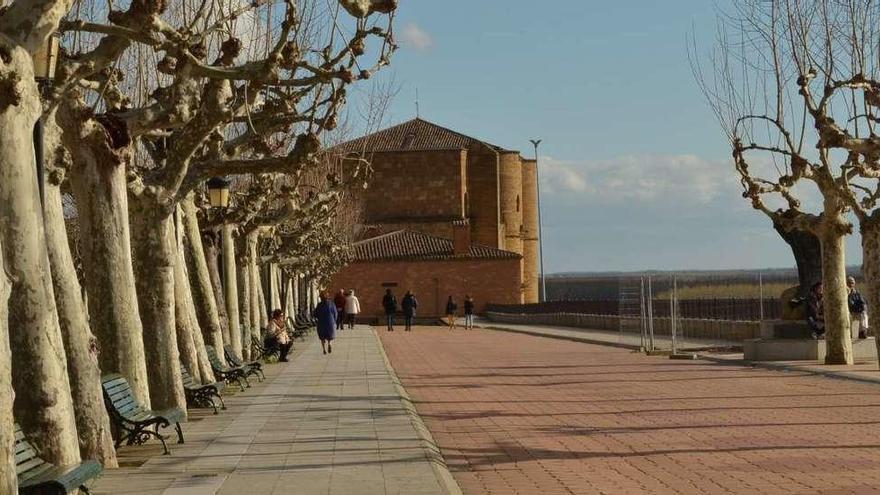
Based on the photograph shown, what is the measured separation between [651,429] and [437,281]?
81977 millimetres

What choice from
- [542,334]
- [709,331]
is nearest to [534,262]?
[542,334]

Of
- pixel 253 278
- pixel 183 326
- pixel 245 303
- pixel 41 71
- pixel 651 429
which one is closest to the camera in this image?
pixel 41 71

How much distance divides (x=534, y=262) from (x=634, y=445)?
346ft

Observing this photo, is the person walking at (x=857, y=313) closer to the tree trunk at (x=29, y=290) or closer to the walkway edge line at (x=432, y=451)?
the walkway edge line at (x=432, y=451)

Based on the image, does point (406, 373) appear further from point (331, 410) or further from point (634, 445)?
point (634, 445)

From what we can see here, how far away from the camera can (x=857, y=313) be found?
33750mm

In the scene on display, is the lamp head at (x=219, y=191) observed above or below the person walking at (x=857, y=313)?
above

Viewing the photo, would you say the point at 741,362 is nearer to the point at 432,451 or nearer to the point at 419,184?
the point at 432,451

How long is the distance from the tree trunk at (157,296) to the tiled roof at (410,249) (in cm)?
7861

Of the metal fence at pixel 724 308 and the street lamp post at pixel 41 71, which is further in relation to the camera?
the metal fence at pixel 724 308

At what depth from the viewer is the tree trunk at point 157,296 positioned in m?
17.8

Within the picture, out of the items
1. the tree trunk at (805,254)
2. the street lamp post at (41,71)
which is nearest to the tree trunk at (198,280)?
the street lamp post at (41,71)

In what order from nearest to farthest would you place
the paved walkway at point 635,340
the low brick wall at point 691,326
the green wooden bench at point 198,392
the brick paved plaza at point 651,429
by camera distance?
the brick paved plaza at point 651,429 < the green wooden bench at point 198,392 < the low brick wall at point 691,326 < the paved walkway at point 635,340

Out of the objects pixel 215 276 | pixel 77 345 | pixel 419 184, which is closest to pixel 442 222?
pixel 419 184
